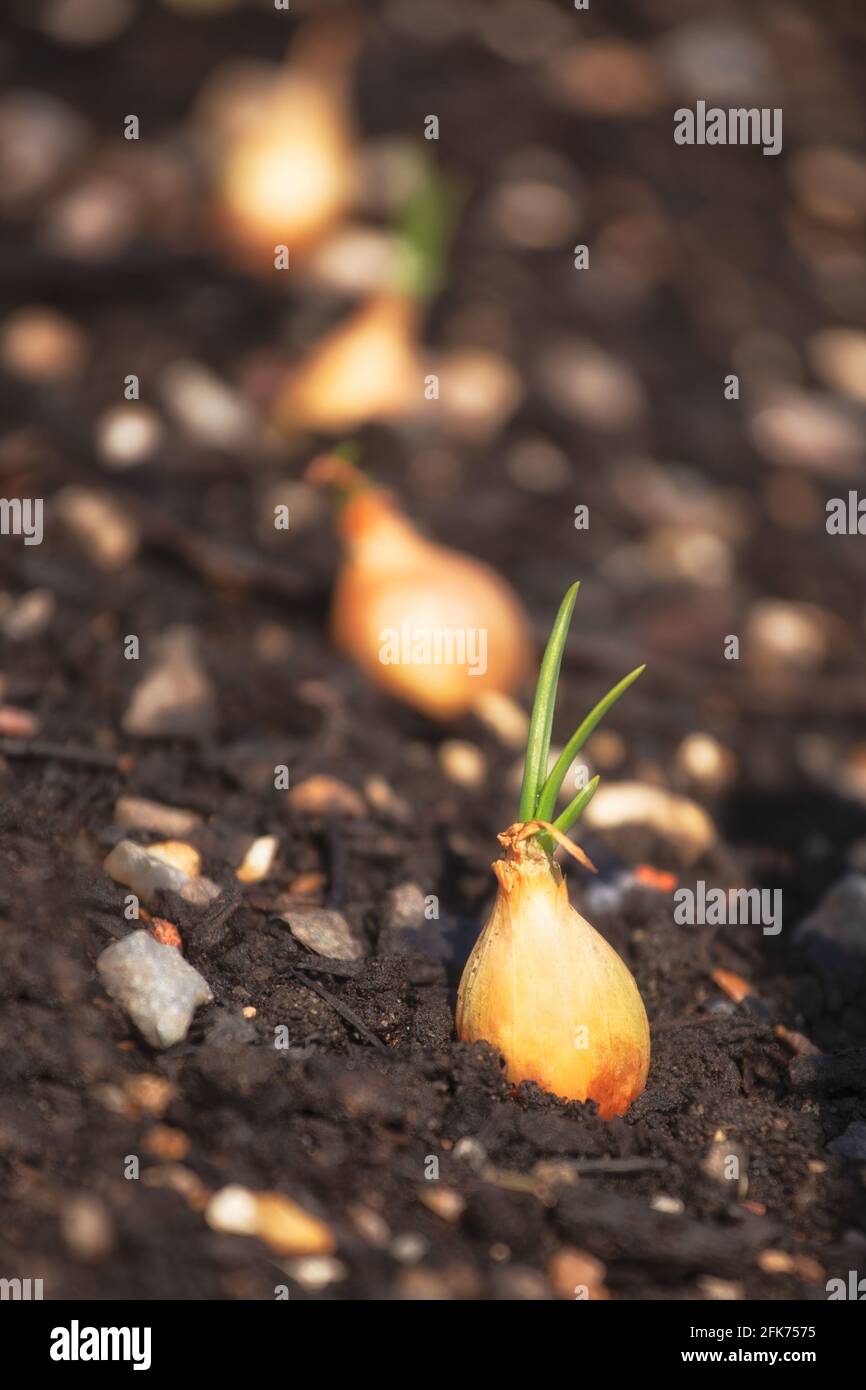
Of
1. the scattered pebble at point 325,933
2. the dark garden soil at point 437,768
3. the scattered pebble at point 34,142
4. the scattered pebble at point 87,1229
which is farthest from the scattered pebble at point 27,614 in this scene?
the scattered pebble at point 34,142

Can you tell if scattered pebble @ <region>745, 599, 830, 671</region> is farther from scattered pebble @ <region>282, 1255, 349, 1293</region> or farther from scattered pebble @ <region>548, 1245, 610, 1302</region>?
scattered pebble @ <region>282, 1255, 349, 1293</region>

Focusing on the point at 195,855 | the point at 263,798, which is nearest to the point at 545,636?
the point at 263,798

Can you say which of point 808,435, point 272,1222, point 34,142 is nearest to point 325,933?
point 272,1222

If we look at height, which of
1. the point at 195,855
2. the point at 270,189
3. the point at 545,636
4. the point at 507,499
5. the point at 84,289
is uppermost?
the point at 270,189

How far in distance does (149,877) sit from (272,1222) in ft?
1.25

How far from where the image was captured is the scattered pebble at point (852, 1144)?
43.4 inches

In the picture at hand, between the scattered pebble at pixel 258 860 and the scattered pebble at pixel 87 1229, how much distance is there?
1.36ft

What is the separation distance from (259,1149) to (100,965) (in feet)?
0.74

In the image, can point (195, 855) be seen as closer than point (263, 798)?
Yes

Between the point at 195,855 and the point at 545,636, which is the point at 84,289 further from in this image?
the point at 195,855

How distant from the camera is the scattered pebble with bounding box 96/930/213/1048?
108 centimetres

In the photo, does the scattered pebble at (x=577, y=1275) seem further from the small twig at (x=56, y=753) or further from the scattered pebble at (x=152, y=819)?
the small twig at (x=56, y=753)
